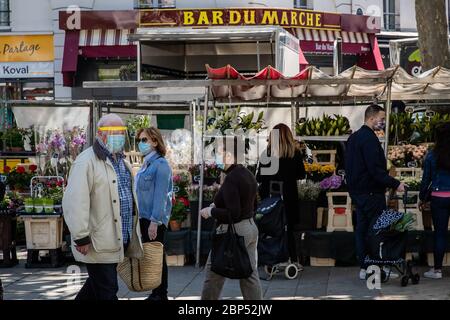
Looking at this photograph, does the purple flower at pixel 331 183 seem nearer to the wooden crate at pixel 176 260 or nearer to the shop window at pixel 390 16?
the wooden crate at pixel 176 260

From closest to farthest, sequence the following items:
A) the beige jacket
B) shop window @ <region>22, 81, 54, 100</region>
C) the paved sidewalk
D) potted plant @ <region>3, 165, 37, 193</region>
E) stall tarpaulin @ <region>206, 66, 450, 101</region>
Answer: the beige jacket → the paved sidewalk → stall tarpaulin @ <region>206, 66, 450, 101</region> → potted plant @ <region>3, 165, 37, 193</region> → shop window @ <region>22, 81, 54, 100</region>

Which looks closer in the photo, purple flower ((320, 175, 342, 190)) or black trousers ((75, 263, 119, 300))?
black trousers ((75, 263, 119, 300))

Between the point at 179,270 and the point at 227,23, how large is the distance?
492 inches

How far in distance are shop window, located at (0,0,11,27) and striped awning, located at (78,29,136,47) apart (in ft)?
8.27

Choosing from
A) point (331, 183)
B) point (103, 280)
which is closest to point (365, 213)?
point (331, 183)

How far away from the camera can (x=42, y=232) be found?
1162cm

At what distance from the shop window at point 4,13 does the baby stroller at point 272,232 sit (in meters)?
16.4

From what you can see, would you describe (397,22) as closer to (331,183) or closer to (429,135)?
(429,135)

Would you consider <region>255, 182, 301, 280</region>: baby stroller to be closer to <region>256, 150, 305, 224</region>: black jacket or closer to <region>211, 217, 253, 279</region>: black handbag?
<region>256, 150, 305, 224</region>: black jacket

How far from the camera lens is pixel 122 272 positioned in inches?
306

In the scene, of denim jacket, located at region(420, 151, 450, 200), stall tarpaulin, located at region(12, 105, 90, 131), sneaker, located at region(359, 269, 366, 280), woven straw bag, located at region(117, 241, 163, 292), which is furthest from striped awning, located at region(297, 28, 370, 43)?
woven straw bag, located at region(117, 241, 163, 292)

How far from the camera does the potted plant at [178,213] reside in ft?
38.2

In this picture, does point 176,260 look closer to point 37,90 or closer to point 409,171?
point 409,171

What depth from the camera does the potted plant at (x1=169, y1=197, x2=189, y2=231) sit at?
38.2ft
